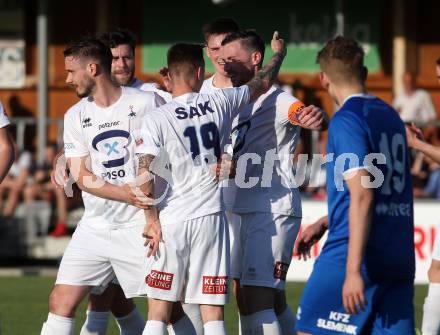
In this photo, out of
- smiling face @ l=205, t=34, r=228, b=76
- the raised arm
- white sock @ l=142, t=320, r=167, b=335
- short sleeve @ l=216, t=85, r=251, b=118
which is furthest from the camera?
smiling face @ l=205, t=34, r=228, b=76

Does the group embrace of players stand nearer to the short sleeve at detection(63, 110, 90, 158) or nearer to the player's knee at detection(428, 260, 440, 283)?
the short sleeve at detection(63, 110, 90, 158)

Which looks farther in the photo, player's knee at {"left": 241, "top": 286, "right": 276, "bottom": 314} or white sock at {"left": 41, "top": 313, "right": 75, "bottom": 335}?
player's knee at {"left": 241, "top": 286, "right": 276, "bottom": 314}

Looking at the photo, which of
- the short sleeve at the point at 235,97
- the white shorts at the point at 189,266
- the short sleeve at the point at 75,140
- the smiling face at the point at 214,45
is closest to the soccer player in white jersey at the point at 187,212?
the white shorts at the point at 189,266

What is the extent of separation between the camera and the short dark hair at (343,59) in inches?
236

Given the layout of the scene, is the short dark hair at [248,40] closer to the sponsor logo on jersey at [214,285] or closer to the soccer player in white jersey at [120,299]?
the soccer player in white jersey at [120,299]

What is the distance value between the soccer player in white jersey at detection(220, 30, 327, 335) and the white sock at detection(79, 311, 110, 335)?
1.15 meters

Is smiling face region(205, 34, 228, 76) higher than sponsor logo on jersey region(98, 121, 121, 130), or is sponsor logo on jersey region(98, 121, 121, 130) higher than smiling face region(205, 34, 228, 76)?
smiling face region(205, 34, 228, 76)

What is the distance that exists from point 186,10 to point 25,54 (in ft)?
9.77

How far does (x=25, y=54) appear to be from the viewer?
20.2 metres

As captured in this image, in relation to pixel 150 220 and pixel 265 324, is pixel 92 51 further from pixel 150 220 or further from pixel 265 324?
pixel 265 324

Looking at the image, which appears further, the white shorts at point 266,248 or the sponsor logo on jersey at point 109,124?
the white shorts at point 266,248

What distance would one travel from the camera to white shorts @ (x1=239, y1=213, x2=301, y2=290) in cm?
798

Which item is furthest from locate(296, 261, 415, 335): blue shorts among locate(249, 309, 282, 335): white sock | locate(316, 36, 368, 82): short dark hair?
locate(249, 309, 282, 335): white sock

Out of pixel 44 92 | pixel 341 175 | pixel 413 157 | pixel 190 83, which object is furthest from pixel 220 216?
pixel 44 92
